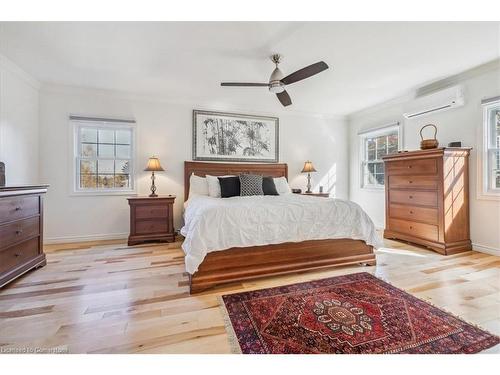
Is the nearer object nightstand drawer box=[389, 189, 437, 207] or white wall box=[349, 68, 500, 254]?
white wall box=[349, 68, 500, 254]

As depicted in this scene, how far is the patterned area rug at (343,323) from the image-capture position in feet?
4.57

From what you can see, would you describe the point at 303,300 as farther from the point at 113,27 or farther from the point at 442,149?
the point at 113,27

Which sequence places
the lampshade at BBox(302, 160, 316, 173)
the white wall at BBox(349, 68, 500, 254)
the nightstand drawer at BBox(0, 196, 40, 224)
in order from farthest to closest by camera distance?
the lampshade at BBox(302, 160, 316, 173), the white wall at BBox(349, 68, 500, 254), the nightstand drawer at BBox(0, 196, 40, 224)

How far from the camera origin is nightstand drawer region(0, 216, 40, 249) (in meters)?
2.13

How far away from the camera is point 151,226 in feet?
12.0

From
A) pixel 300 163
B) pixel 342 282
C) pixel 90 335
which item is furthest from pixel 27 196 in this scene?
pixel 300 163

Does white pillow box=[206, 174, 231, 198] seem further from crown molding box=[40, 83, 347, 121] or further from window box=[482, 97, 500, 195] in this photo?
window box=[482, 97, 500, 195]

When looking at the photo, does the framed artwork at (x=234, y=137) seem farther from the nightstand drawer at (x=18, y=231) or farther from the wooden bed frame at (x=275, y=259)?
the wooden bed frame at (x=275, y=259)

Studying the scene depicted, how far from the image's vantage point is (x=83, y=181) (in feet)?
12.7

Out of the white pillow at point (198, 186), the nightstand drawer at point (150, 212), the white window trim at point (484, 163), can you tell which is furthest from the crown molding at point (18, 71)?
the white window trim at point (484, 163)

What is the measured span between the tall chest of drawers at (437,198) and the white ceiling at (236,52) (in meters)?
1.16

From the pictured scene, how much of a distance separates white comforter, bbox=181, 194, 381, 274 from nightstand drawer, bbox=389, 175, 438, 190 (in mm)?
1269

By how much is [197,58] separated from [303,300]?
278 cm

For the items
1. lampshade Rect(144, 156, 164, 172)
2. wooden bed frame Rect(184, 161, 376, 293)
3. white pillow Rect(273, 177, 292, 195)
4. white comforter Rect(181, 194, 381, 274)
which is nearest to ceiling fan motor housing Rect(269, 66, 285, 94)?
white comforter Rect(181, 194, 381, 274)
